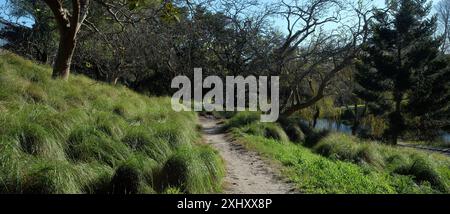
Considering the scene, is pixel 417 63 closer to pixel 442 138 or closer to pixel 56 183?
pixel 442 138

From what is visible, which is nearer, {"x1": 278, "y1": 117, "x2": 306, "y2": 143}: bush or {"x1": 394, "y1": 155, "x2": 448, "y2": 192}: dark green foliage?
{"x1": 394, "y1": 155, "x2": 448, "y2": 192}: dark green foliage

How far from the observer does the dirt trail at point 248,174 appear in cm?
720

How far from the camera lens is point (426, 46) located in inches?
1169

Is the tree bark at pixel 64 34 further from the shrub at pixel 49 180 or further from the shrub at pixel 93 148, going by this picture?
the shrub at pixel 49 180

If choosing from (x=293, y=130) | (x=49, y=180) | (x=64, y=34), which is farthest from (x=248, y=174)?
(x=293, y=130)

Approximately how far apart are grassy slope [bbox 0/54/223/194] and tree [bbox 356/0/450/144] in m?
24.9

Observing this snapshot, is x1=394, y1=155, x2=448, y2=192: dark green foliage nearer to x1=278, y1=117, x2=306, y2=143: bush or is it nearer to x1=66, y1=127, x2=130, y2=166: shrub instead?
x1=278, y1=117, x2=306, y2=143: bush

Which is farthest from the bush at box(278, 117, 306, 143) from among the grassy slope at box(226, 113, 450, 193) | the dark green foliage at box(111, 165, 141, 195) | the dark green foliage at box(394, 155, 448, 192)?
the dark green foliage at box(111, 165, 141, 195)

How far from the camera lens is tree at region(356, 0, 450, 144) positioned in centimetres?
3030

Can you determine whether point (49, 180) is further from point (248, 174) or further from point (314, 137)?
point (314, 137)

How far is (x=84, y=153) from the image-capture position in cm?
625

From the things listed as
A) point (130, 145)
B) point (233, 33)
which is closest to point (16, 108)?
point (130, 145)

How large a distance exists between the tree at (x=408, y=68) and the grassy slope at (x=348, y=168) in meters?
17.5

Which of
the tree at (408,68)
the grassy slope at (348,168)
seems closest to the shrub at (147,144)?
the grassy slope at (348,168)
